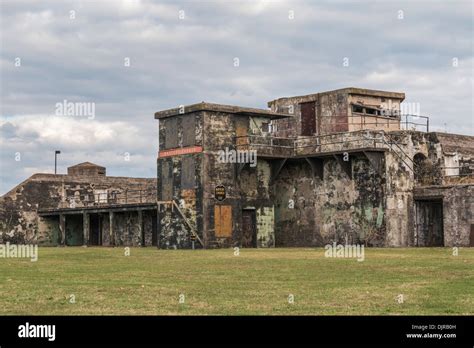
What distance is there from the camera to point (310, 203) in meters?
45.5

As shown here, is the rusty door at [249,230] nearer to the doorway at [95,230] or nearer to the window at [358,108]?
the window at [358,108]

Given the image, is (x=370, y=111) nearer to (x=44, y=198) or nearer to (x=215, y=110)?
(x=215, y=110)

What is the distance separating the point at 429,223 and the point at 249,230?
9544 mm

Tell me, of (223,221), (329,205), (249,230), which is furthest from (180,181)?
(329,205)

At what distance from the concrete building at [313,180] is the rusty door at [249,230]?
6 cm

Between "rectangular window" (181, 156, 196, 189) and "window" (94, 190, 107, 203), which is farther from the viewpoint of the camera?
"window" (94, 190, 107, 203)

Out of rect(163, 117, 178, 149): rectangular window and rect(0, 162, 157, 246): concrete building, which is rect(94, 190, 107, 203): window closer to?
rect(0, 162, 157, 246): concrete building

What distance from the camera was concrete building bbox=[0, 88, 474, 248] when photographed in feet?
135

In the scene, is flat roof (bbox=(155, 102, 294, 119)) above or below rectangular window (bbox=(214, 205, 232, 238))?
above

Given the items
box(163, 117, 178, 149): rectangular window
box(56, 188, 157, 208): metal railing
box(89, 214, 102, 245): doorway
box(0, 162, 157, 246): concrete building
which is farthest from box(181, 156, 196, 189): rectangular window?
box(56, 188, 157, 208): metal railing

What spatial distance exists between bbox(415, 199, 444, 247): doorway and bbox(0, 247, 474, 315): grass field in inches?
544

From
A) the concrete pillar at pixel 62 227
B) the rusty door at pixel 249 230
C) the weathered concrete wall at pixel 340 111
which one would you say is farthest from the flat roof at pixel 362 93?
the concrete pillar at pixel 62 227

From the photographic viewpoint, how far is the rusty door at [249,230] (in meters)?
44.9
